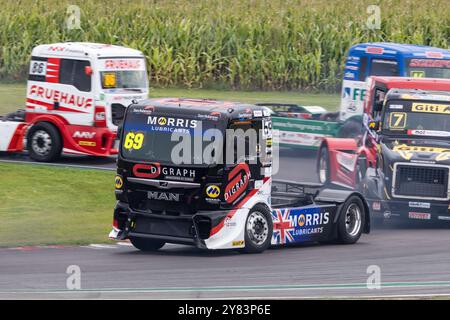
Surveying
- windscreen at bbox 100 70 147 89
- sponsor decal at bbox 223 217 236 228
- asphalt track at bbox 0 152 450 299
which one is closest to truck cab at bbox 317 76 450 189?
asphalt track at bbox 0 152 450 299

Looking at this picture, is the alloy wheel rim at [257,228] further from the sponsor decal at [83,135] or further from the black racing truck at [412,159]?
the sponsor decal at [83,135]

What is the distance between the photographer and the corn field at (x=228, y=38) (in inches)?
1555

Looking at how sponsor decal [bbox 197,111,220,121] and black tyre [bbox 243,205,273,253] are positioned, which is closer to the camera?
sponsor decal [bbox 197,111,220,121]

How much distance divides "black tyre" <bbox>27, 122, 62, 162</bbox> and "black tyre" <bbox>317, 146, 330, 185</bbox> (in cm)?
588

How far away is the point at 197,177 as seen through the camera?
51.3 ft

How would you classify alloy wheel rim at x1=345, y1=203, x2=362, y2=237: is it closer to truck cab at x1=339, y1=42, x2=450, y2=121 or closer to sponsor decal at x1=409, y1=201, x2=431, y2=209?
sponsor decal at x1=409, y1=201, x2=431, y2=209

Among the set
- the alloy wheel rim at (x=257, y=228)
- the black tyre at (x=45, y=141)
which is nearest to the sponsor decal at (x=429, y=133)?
the alloy wheel rim at (x=257, y=228)

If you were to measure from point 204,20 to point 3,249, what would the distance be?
2600 cm

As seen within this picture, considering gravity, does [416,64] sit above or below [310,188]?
above

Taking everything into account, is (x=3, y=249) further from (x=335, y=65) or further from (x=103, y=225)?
(x=335, y=65)

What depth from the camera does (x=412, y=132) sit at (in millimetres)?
20641

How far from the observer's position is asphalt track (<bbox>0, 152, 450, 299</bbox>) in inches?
514

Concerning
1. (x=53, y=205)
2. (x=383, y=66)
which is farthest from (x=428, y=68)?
(x=53, y=205)
